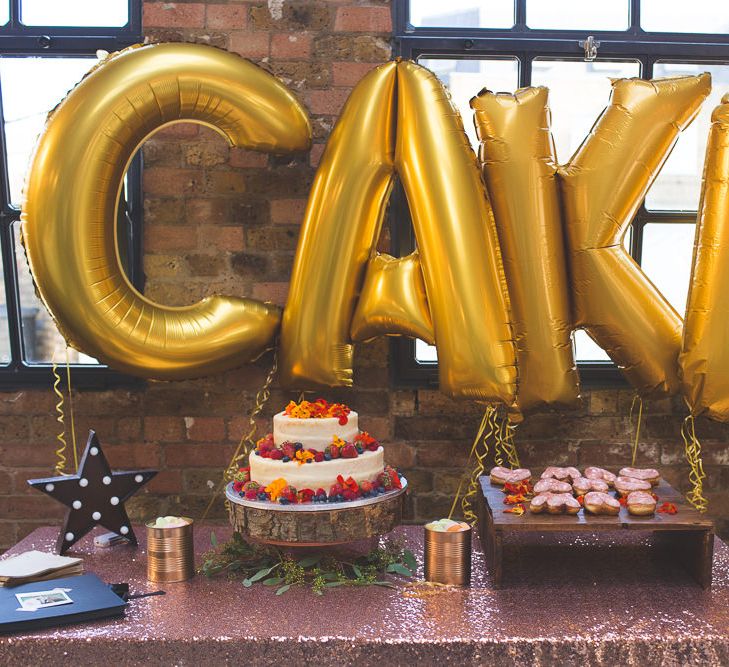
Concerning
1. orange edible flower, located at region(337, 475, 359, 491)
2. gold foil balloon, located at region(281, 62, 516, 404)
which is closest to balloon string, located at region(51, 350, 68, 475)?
gold foil balloon, located at region(281, 62, 516, 404)

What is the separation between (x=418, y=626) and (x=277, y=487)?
36 cm

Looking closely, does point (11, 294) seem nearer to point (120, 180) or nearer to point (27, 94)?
point (27, 94)

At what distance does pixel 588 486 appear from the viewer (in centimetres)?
160

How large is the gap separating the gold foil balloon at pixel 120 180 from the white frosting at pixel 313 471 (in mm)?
271

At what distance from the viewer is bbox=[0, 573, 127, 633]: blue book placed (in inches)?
53.1

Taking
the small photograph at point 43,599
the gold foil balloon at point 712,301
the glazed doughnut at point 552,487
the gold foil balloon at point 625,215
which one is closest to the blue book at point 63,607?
the small photograph at point 43,599

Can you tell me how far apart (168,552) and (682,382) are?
1050 millimetres

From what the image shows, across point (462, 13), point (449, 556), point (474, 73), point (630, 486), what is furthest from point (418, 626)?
point (462, 13)

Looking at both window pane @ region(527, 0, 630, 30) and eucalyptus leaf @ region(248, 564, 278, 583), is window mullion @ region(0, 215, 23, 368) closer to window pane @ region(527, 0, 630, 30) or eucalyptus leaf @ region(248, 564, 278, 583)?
eucalyptus leaf @ region(248, 564, 278, 583)

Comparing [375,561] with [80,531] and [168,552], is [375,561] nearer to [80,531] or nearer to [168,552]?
[168,552]

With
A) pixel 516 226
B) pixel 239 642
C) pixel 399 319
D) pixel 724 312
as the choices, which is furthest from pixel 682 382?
pixel 239 642

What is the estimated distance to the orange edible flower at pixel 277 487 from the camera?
1.52m

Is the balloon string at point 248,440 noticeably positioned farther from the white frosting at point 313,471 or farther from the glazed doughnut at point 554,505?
the glazed doughnut at point 554,505

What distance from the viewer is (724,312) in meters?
1.58
